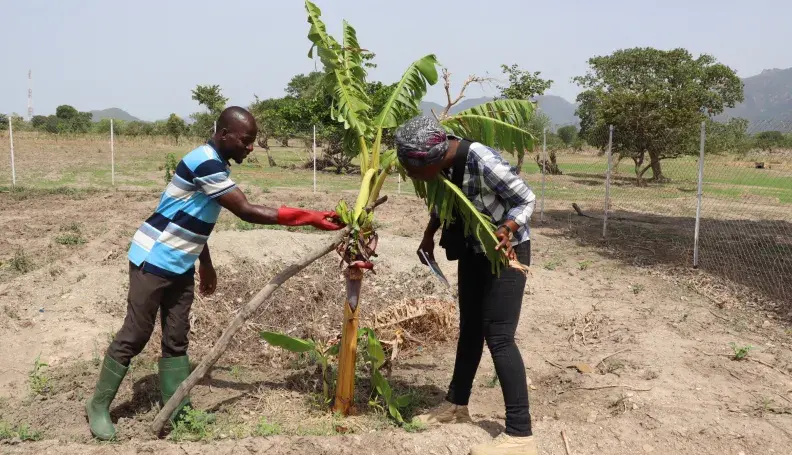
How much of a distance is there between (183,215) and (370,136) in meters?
1.25

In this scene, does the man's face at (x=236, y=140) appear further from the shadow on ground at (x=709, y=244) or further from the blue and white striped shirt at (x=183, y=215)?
the shadow on ground at (x=709, y=244)

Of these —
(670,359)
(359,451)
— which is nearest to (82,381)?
(359,451)

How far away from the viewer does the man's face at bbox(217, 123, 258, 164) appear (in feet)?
10.8

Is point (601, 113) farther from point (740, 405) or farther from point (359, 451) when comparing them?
point (359, 451)

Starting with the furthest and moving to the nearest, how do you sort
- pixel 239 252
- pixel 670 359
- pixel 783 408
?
pixel 239 252, pixel 670 359, pixel 783 408

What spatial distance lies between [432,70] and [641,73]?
86.9ft

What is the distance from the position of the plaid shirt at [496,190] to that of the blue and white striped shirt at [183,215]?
1295mm

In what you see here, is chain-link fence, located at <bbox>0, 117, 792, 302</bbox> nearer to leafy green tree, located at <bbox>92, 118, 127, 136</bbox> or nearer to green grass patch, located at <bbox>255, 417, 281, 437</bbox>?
green grass patch, located at <bbox>255, 417, 281, 437</bbox>

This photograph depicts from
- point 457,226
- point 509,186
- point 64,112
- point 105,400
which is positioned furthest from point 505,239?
point 64,112

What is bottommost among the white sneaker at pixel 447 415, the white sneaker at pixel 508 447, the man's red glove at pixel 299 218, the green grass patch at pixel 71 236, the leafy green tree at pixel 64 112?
the white sneaker at pixel 447 415

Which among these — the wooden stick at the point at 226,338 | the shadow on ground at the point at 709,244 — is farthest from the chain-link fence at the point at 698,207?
the wooden stick at the point at 226,338

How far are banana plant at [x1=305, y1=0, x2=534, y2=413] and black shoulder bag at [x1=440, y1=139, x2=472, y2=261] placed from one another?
49 millimetres

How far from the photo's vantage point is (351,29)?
14.0ft

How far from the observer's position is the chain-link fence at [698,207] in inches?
324
